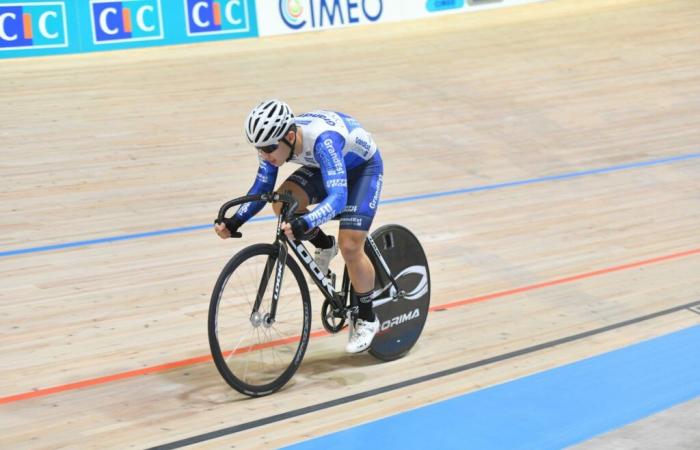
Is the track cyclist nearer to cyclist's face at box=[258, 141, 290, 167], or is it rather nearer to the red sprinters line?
cyclist's face at box=[258, 141, 290, 167]

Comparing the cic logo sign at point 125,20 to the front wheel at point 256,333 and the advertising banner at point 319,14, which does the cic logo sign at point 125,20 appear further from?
the front wheel at point 256,333

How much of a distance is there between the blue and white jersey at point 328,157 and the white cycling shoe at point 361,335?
513mm

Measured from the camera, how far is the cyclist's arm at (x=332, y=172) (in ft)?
10.8

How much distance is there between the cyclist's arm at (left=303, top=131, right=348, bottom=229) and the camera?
3.29 m

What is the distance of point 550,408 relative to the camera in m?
3.25

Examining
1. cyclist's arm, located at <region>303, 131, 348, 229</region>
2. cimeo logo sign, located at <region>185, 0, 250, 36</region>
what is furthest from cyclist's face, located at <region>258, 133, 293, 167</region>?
cimeo logo sign, located at <region>185, 0, 250, 36</region>

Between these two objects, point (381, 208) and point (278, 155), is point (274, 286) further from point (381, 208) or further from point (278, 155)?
point (381, 208)

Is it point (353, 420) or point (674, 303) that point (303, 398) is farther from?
point (674, 303)

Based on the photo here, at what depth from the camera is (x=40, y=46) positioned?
880cm

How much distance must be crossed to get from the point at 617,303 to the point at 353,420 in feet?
5.87

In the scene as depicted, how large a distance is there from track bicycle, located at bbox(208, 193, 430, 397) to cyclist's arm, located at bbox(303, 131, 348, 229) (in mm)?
123

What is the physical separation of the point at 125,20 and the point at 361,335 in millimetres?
6340

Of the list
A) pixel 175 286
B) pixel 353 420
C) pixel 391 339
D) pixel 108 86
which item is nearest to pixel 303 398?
pixel 353 420

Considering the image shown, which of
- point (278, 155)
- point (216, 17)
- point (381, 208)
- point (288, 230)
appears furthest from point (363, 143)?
point (216, 17)
